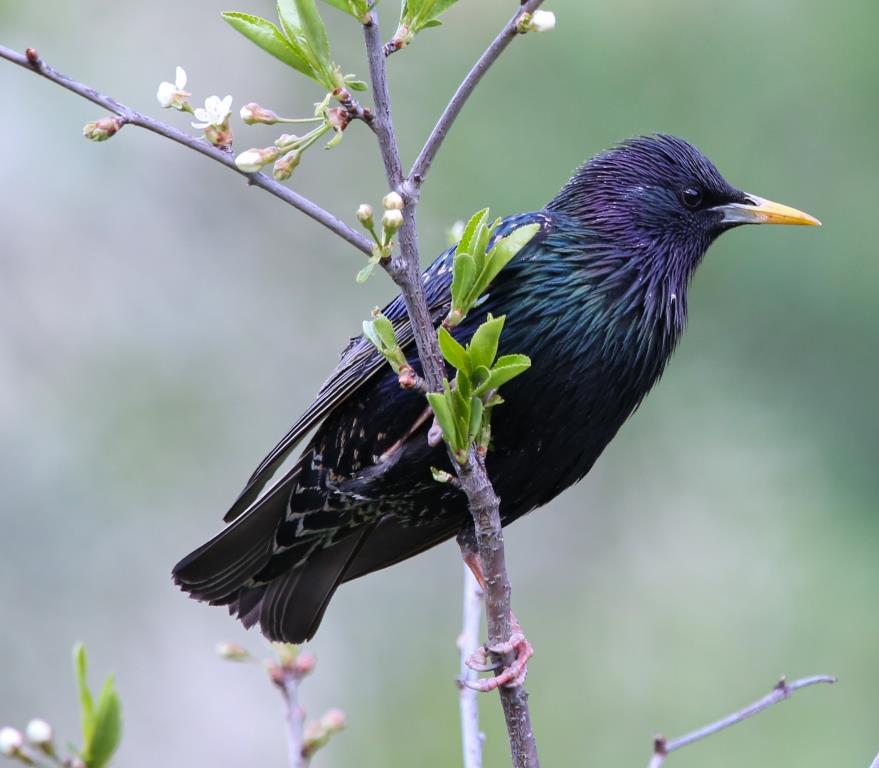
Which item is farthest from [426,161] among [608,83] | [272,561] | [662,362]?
[608,83]

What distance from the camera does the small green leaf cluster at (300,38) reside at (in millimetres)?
1878

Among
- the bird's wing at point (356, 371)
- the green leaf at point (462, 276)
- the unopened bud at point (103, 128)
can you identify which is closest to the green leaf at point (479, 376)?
the green leaf at point (462, 276)

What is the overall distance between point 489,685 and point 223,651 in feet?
1.68

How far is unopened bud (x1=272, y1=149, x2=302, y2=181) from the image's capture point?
1.83m

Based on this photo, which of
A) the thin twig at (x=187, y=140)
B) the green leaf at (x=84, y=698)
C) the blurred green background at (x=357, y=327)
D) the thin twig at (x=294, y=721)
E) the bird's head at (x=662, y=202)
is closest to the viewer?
the green leaf at (x=84, y=698)

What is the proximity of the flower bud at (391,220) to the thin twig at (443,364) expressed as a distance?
0.04m

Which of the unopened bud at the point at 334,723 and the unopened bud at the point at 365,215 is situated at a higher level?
the unopened bud at the point at 365,215

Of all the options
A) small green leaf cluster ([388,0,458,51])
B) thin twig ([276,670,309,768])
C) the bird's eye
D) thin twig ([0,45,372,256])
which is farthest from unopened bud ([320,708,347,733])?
the bird's eye

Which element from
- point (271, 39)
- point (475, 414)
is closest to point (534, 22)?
point (271, 39)

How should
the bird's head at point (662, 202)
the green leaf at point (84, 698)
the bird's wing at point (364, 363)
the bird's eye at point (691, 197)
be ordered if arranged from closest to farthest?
the green leaf at point (84, 698) < the bird's wing at point (364, 363) < the bird's head at point (662, 202) < the bird's eye at point (691, 197)

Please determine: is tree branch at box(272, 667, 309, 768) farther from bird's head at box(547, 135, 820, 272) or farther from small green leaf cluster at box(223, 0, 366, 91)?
bird's head at box(547, 135, 820, 272)

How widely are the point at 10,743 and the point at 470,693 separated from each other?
119 cm

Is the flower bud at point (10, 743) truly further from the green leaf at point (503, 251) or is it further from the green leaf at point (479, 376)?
the green leaf at point (503, 251)

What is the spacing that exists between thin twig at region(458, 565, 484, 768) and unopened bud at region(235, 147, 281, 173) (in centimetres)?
113
